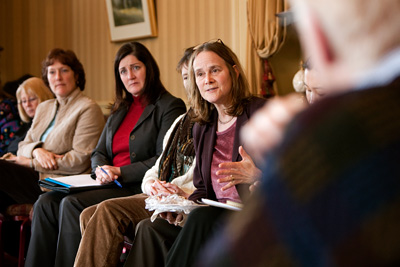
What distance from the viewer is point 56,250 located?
3.19 meters

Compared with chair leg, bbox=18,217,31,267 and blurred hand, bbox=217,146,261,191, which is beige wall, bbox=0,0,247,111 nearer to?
chair leg, bbox=18,217,31,267

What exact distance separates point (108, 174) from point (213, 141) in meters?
0.92

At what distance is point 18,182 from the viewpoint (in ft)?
12.2

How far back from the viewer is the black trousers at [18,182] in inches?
146

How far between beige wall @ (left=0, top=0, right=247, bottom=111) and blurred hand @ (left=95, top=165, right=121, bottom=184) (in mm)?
1921

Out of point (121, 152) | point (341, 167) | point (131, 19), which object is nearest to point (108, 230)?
point (121, 152)

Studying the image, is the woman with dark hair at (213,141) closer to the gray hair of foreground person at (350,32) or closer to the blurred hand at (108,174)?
the blurred hand at (108,174)

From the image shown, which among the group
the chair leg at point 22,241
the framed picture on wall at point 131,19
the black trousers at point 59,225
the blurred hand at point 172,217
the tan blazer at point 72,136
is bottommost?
the chair leg at point 22,241

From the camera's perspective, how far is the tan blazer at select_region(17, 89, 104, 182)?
11.9ft

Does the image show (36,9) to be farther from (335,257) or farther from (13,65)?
(335,257)

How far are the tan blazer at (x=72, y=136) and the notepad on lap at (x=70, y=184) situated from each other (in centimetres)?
33

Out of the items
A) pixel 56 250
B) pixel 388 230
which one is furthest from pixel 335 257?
pixel 56 250

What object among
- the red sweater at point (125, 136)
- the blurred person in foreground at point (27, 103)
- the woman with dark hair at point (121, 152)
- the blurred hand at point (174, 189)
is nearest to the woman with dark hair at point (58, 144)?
the woman with dark hair at point (121, 152)

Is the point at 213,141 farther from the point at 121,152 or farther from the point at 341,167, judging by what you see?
the point at 341,167
